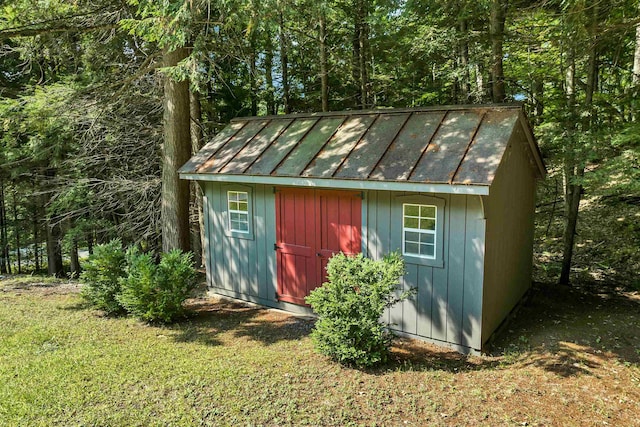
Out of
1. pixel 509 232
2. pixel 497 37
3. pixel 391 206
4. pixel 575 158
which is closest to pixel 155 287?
pixel 391 206

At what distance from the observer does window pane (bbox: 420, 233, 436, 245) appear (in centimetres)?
561

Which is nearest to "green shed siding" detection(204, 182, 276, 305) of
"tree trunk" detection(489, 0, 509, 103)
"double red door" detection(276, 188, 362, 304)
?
"double red door" detection(276, 188, 362, 304)

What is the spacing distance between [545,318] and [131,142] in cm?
996

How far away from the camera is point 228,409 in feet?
12.5

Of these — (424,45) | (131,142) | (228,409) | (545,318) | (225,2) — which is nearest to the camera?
(228,409)

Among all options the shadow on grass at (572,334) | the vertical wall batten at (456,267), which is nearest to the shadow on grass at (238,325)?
the vertical wall batten at (456,267)

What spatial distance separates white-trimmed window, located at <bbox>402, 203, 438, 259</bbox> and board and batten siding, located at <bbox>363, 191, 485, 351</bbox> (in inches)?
3.6

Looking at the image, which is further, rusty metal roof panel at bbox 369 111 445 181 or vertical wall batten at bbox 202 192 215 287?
vertical wall batten at bbox 202 192 215 287

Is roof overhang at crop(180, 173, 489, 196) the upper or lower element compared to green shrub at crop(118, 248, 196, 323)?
upper

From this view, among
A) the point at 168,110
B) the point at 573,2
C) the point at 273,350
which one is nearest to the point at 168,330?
the point at 273,350

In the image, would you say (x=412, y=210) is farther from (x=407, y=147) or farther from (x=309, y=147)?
(x=309, y=147)

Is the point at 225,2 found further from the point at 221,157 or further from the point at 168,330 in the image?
the point at 168,330

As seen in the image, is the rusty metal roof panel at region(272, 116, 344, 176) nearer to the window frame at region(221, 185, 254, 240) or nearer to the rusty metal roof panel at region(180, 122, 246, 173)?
the window frame at region(221, 185, 254, 240)

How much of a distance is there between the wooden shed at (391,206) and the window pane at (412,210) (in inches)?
0.6
